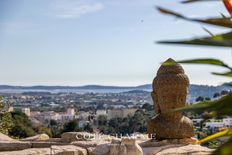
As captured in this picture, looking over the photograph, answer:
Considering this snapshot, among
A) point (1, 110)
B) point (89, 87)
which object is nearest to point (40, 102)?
point (89, 87)

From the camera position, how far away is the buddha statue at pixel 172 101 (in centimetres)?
877

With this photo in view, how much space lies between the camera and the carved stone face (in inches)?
348

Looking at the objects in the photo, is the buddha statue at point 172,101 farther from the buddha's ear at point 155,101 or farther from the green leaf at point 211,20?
the green leaf at point 211,20

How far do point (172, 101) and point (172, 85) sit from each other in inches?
11.5

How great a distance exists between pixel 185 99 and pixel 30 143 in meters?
2.86

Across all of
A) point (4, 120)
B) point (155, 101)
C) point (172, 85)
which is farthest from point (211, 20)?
point (4, 120)

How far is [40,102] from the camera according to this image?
122m

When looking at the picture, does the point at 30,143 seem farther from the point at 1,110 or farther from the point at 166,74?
Answer: the point at 1,110

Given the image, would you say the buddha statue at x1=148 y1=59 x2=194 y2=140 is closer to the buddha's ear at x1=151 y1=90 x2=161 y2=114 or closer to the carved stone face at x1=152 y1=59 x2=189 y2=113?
the carved stone face at x1=152 y1=59 x2=189 y2=113

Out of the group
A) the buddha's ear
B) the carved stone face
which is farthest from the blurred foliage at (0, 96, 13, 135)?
the carved stone face

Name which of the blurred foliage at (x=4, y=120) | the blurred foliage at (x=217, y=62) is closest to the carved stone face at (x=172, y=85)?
the blurred foliage at (x=4, y=120)

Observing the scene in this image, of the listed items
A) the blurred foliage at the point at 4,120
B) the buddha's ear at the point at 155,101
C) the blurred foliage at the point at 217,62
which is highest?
the blurred foliage at the point at 217,62

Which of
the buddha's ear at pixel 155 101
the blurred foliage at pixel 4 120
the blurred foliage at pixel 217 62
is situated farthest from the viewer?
the blurred foliage at pixel 4 120

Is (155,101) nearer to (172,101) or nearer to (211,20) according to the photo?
(172,101)
